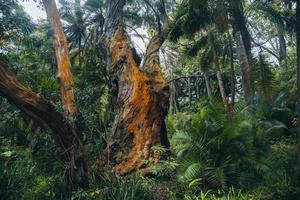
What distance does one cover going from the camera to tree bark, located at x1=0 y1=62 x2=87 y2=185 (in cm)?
707

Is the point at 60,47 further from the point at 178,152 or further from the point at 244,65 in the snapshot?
the point at 244,65

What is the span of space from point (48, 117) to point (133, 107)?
2676 mm

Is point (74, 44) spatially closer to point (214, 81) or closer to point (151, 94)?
point (151, 94)

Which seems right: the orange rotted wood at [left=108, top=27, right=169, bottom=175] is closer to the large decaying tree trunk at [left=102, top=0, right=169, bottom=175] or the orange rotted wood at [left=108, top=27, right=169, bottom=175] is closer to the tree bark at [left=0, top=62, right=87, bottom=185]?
the large decaying tree trunk at [left=102, top=0, right=169, bottom=175]

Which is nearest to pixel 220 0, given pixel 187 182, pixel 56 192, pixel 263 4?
pixel 263 4

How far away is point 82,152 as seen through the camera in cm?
806

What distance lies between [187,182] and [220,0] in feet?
19.1

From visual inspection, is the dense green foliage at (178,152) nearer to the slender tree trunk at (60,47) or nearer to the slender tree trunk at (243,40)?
the slender tree trunk at (243,40)

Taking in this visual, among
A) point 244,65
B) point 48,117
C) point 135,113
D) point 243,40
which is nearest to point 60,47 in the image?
point 135,113

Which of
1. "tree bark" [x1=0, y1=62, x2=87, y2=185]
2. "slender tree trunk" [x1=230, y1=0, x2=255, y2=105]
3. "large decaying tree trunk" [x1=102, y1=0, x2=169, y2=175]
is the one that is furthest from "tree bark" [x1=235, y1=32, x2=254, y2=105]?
"tree bark" [x1=0, y1=62, x2=87, y2=185]

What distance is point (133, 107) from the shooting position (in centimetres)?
961

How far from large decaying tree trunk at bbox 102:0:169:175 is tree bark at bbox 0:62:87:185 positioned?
0.97 m

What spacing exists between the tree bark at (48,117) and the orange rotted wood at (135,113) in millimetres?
1314

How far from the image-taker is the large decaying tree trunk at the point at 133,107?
9211 millimetres
